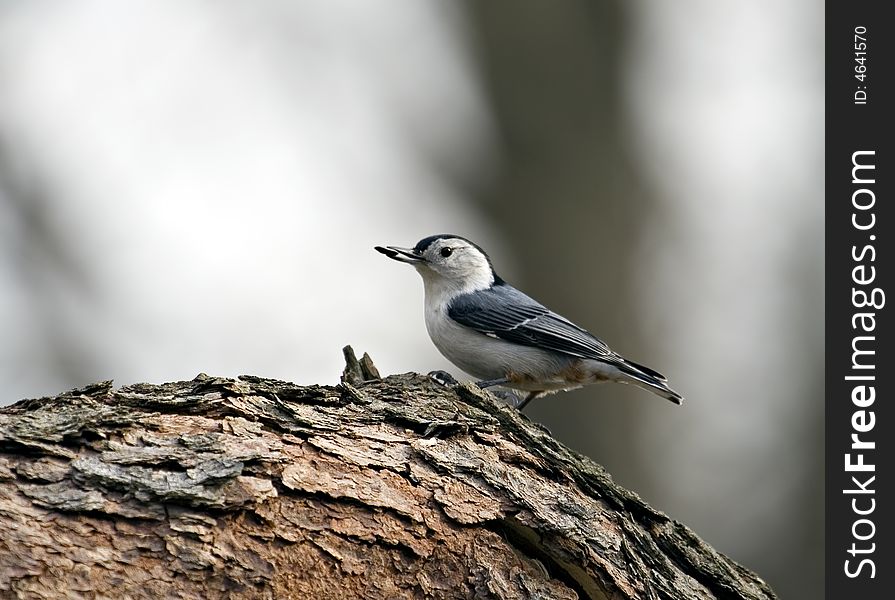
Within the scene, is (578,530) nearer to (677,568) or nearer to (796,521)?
(677,568)

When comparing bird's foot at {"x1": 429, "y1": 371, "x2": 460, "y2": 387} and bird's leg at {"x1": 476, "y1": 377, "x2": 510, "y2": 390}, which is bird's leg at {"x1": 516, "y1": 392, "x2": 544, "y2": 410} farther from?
bird's foot at {"x1": 429, "y1": 371, "x2": 460, "y2": 387}

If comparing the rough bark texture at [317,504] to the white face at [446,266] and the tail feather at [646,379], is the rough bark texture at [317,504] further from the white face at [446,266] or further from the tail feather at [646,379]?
the white face at [446,266]

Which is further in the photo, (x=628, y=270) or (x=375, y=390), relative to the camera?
(x=628, y=270)

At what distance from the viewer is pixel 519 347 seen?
4.37m

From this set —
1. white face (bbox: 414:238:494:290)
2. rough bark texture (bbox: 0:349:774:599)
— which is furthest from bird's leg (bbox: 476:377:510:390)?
rough bark texture (bbox: 0:349:774:599)

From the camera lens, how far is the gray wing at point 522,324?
4.38 metres

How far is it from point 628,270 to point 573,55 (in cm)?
145

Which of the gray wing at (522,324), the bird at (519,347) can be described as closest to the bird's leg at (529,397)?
the bird at (519,347)

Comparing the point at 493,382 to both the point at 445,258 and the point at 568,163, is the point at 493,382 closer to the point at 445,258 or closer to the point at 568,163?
the point at 445,258

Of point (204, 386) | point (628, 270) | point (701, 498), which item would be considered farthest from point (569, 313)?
point (204, 386)

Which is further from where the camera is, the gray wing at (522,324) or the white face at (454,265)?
the white face at (454,265)
